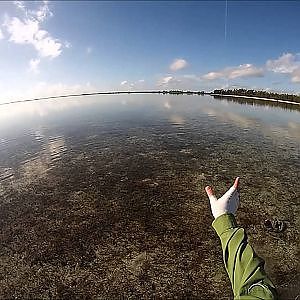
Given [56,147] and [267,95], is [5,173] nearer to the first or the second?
[56,147]

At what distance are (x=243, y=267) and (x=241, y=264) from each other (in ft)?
0.12

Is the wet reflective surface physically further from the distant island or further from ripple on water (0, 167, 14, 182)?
the distant island

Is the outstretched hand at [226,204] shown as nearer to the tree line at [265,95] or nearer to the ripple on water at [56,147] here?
the ripple on water at [56,147]

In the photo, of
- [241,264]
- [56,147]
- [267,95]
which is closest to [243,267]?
[241,264]

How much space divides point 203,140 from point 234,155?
698 cm

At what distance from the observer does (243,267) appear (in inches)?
125

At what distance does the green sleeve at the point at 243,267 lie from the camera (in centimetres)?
295

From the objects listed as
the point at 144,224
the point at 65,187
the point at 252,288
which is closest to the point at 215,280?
the point at 144,224

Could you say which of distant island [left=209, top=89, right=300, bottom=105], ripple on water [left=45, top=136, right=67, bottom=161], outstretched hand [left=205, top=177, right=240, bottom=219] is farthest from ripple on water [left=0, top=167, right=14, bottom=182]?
distant island [left=209, top=89, right=300, bottom=105]

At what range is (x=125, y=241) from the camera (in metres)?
11.8

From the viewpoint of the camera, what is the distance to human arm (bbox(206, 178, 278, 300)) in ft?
9.71

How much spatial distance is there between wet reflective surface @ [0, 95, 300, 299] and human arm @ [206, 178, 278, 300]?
638 centimetres

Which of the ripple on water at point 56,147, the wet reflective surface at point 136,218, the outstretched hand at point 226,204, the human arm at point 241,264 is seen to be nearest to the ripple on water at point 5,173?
the wet reflective surface at point 136,218

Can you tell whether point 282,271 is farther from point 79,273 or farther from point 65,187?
point 65,187
